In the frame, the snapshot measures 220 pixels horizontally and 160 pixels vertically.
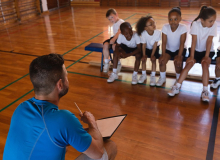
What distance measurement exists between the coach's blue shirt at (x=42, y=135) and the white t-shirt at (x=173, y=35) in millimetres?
2184

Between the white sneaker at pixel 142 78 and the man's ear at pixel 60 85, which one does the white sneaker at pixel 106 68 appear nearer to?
the white sneaker at pixel 142 78

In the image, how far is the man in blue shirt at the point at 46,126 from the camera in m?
0.95

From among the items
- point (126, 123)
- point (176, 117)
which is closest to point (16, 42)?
point (126, 123)

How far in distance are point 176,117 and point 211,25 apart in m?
1.24

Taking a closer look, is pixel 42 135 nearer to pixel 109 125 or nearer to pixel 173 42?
pixel 109 125

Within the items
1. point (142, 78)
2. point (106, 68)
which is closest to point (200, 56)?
point (142, 78)

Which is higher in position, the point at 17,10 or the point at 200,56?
the point at 17,10

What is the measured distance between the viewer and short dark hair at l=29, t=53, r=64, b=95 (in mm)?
1045

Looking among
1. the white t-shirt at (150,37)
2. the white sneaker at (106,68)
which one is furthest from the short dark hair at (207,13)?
the white sneaker at (106,68)

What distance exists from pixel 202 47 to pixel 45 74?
229 centimetres

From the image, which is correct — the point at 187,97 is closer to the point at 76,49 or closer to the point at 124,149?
the point at 124,149

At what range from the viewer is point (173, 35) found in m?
2.78

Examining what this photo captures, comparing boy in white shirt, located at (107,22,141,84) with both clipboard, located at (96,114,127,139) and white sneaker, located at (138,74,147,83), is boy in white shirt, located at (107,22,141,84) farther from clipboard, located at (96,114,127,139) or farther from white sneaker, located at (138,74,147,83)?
clipboard, located at (96,114,127,139)

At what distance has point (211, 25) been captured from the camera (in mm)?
2578
